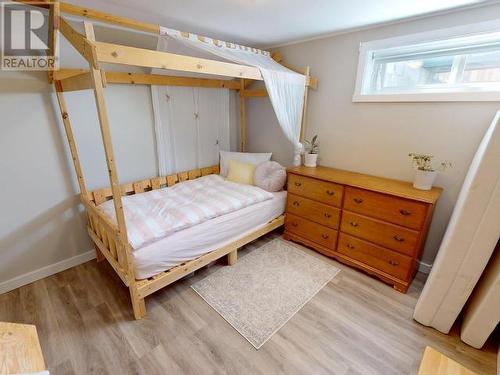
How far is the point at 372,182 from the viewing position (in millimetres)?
2295

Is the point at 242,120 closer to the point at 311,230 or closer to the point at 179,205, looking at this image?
the point at 179,205

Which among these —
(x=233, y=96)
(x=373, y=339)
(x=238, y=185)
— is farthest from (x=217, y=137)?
(x=373, y=339)

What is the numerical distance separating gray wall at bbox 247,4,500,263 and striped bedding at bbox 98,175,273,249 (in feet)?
3.47

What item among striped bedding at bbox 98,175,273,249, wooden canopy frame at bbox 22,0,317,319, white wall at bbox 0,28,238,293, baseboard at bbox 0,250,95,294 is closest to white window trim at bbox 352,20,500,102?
wooden canopy frame at bbox 22,0,317,319

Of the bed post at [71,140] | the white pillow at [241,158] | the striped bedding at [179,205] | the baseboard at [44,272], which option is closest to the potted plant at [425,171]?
the striped bedding at [179,205]

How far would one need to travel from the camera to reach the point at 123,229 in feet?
Answer: 5.31

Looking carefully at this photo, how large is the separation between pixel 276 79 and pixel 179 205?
5.22ft

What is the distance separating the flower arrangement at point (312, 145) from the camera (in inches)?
114

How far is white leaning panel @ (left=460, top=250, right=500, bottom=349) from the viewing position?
146cm

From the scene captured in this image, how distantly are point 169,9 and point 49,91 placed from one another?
126 centimetres

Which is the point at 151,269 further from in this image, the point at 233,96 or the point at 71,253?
the point at 233,96

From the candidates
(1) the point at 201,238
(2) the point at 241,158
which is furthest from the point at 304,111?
(1) the point at 201,238

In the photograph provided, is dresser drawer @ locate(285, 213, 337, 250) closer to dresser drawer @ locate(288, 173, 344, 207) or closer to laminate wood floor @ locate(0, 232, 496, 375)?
dresser drawer @ locate(288, 173, 344, 207)

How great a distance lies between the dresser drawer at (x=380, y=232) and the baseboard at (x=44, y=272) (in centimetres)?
269
